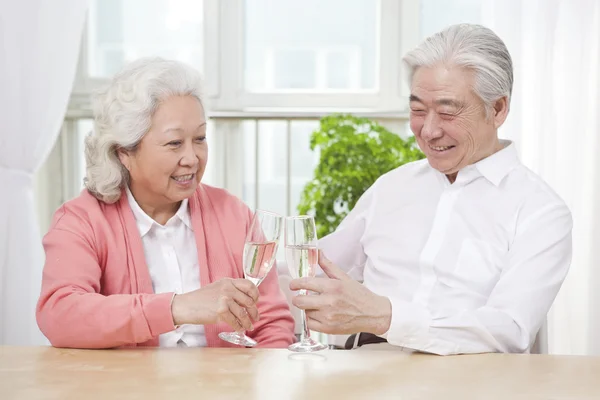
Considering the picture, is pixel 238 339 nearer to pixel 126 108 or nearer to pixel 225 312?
pixel 225 312

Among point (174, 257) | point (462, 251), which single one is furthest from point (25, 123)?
point (462, 251)

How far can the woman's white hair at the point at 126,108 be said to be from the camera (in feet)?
6.51

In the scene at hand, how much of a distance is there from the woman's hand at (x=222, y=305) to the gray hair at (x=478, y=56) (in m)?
0.76

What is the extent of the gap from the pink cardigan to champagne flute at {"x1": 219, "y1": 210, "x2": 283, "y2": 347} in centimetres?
20

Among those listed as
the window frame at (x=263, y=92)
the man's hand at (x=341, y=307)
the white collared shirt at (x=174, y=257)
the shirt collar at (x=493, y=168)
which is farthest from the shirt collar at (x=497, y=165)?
the window frame at (x=263, y=92)

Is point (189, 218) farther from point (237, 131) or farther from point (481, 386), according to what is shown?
point (237, 131)

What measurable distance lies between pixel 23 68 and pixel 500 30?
1962 mm

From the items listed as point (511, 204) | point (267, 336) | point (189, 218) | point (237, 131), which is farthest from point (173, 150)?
point (237, 131)

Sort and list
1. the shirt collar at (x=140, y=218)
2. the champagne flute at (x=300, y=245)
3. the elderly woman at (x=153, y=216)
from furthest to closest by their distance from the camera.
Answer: the shirt collar at (x=140, y=218) → the elderly woman at (x=153, y=216) → the champagne flute at (x=300, y=245)

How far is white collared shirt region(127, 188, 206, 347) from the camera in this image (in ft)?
6.56

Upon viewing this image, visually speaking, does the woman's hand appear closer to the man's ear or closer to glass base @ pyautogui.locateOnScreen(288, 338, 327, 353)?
glass base @ pyautogui.locateOnScreen(288, 338, 327, 353)

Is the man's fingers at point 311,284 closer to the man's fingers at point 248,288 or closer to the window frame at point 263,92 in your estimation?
the man's fingers at point 248,288

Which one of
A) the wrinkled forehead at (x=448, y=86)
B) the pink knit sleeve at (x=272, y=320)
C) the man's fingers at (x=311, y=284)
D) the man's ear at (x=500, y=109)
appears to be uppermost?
the wrinkled forehead at (x=448, y=86)

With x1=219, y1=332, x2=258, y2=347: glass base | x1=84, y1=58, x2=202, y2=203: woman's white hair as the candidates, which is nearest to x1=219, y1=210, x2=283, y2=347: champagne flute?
x1=219, y1=332, x2=258, y2=347: glass base
